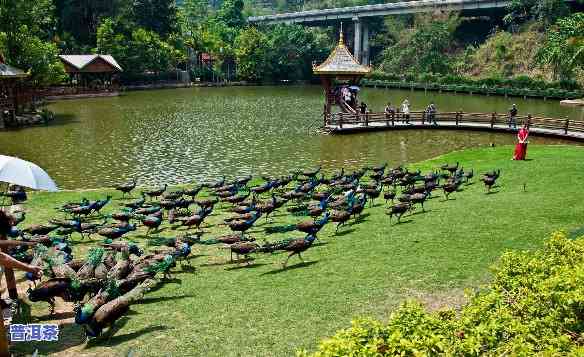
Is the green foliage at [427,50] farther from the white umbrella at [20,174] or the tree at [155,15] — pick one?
the white umbrella at [20,174]

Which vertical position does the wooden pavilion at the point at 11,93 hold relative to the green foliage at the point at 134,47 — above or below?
below

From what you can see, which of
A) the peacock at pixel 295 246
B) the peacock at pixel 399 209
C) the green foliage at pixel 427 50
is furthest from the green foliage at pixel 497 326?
the green foliage at pixel 427 50

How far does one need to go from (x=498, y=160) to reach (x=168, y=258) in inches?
764

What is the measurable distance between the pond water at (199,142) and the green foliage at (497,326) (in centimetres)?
2123

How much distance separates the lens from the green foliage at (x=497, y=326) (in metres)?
6.10

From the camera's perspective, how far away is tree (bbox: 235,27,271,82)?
91.9 m

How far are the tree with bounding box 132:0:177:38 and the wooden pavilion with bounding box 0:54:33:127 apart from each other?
44.1 m

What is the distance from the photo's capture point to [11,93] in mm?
45656

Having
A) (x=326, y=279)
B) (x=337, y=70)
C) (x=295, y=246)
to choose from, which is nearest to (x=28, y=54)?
(x=337, y=70)

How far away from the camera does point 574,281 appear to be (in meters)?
7.37

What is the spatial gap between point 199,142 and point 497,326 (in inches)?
1282

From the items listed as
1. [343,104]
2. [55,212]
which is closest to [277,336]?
[55,212]

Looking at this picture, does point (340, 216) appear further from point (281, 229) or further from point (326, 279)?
point (326, 279)

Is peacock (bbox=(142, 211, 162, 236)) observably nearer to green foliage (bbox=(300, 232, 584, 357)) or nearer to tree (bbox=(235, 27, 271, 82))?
green foliage (bbox=(300, 232, 584, 357))
